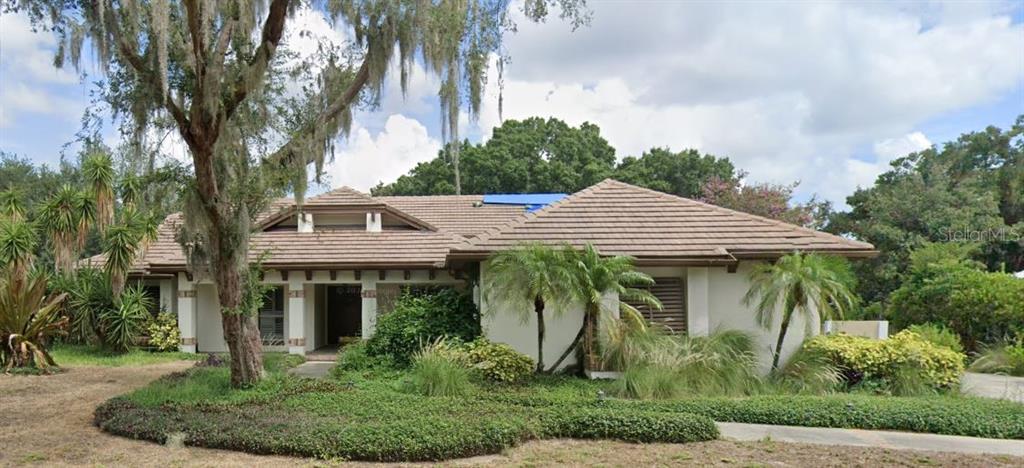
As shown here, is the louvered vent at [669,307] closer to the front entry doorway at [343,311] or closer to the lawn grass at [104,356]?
the front entry doorway at [343,311]

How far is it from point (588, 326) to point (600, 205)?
3.38 meters

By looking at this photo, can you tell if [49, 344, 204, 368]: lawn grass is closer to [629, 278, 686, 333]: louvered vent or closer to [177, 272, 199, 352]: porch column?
[177, 272, 199, 352]: porch column

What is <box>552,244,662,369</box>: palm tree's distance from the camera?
10.7m

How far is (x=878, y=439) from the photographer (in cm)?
786

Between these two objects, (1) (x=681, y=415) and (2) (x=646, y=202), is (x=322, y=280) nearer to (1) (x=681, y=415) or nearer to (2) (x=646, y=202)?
(2) (x=646, y=202)

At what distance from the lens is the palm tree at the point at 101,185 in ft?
52.9

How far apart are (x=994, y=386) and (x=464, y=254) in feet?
31.3

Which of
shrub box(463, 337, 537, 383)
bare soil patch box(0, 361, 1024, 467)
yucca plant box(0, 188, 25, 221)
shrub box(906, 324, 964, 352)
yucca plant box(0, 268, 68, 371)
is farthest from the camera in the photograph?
yucca plant box(0, 188, 25, 221)

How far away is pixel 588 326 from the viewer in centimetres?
1144

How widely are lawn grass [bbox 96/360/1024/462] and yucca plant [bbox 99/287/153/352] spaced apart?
6242 mm

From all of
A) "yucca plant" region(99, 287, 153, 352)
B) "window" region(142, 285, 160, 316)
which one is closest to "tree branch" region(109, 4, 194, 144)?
"yucca plant" region(99, 287, 153, 352)

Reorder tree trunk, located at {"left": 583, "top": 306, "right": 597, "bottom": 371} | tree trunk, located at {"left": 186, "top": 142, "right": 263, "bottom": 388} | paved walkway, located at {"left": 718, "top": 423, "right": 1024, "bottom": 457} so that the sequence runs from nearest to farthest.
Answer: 1. paved walkway, located at {"left": 718, "top": 423, "right": 1024, "bottom": 457}
2. tree trunk, located at {"left": 186, "top": 142, "right": 263, "bottom": 388}
3. tree trunk, located at {"left": 583, "top": 306, "right": 597, "bottom": 371}

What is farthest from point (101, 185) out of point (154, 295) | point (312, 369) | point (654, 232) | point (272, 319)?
point (654, 232)

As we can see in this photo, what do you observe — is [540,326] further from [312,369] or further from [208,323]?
[208,323]
